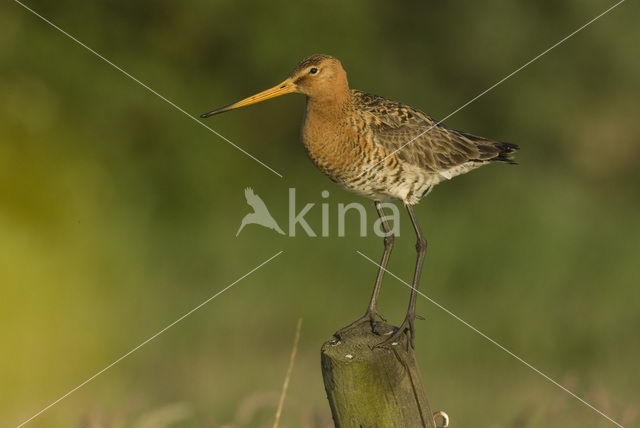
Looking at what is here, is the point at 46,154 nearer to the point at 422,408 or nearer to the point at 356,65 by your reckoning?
the point at 356,65

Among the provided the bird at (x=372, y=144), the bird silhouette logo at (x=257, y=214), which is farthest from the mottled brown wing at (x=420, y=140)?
the bird silhouette logo at (x=257, y=214)

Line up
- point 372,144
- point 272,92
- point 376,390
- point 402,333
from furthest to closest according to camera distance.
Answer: point 372,144 < point 272,92 < point 402,333 < point 376,390

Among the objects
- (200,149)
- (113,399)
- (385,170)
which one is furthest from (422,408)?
(200,149)

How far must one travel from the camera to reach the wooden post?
3.36m

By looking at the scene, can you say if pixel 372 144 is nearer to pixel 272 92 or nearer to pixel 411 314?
pixel 272 92

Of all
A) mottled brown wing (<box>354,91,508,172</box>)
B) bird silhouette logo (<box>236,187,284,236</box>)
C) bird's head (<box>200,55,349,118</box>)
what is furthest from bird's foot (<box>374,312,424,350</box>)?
bird silhouette logo (<box>236,187,284,236</box>)

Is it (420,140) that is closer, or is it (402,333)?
(402,333)

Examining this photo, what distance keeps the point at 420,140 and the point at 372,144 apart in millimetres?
395

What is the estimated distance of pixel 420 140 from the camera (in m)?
5.08

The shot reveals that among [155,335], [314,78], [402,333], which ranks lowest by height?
[155,335]

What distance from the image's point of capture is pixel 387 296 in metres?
7.28

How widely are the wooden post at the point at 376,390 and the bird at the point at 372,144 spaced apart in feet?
2.73

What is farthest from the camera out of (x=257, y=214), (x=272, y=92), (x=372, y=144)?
(x=257, y=214)

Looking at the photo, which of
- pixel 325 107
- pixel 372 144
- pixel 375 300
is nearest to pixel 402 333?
pixel 375 300
